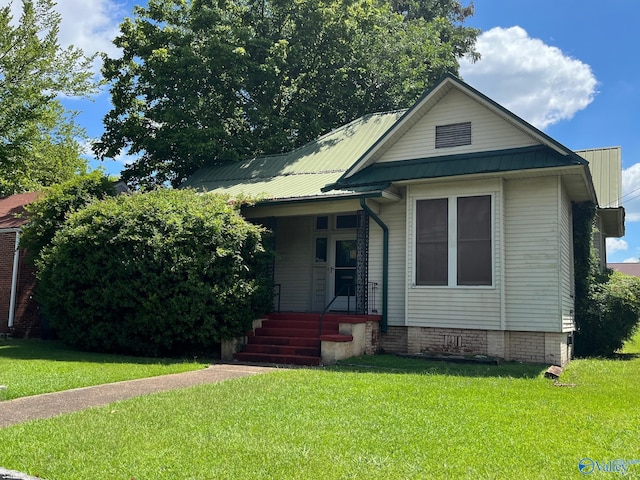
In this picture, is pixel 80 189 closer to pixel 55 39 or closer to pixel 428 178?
pixel 428 178

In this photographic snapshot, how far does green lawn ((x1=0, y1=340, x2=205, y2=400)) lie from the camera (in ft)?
25.7

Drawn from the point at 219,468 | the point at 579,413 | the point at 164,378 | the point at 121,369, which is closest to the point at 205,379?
the point at 164,378

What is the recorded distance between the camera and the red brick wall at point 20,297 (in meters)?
16.5

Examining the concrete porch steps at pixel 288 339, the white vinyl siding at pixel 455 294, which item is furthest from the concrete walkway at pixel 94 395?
the white vinyl siding at pixel 455 294

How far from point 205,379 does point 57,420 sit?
3.23 m

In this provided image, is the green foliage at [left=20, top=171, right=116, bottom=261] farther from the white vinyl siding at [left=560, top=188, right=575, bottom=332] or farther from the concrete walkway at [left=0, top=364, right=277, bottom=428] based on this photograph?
the white vinyl siding at [left=560, top=188, right=575, bottom=332]

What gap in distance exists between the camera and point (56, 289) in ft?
40.8

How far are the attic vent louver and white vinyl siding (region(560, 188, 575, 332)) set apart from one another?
247 centimetres

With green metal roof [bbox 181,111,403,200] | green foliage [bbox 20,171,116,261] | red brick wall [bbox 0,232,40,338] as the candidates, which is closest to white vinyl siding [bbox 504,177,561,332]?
green metal roof [bbox 181,111,403,200]

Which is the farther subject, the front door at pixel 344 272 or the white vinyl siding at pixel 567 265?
the front door at pixel 344 272

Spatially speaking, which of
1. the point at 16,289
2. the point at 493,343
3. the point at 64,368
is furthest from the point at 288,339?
the point at 16,289

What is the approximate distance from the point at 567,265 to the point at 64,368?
35.3 ft

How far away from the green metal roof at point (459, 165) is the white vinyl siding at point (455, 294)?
381 millimetres

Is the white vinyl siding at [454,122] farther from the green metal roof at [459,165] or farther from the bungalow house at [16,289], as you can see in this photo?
the bungalow house at [16,289]
